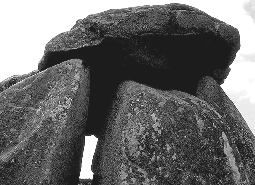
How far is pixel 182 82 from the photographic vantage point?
23.6 feet

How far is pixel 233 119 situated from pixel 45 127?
Result: 12.0 ft

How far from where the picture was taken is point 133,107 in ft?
17.9

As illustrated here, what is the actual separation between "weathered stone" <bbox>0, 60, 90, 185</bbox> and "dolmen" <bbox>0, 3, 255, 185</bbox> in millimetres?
15

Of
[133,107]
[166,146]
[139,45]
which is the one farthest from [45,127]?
[139,45]

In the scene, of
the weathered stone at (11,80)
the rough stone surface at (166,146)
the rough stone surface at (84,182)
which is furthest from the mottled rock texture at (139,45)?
the rough stone surface at (84,182)

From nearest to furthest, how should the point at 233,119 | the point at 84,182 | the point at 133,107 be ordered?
the point at 133,107
the point at 233,119
the point at 84,182

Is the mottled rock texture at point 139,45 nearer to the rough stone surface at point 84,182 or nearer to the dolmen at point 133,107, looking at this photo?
the dolmen at point 133,107

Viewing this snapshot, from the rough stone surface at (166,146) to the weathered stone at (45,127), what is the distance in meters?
0.62

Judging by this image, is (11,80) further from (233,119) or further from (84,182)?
(233,119)

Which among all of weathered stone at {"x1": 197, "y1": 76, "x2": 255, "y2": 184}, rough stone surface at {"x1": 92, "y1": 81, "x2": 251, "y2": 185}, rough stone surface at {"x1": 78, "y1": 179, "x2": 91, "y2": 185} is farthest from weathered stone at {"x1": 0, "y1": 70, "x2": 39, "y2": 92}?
weathered stone at {"x1": 197, "y1": 76, "x2": 255, "y2": 184}

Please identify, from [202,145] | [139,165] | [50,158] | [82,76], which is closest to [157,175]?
[139,165]

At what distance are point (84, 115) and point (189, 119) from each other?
1777mm

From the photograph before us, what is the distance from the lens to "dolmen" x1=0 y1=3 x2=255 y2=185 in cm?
480

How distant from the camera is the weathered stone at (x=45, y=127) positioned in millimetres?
4750
